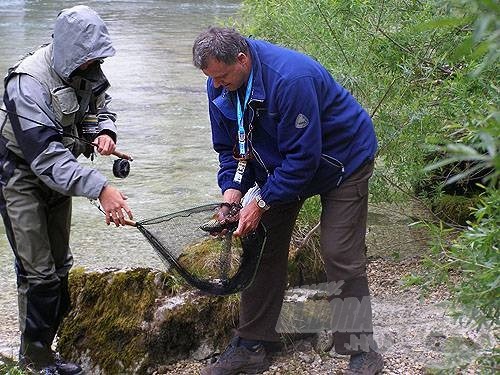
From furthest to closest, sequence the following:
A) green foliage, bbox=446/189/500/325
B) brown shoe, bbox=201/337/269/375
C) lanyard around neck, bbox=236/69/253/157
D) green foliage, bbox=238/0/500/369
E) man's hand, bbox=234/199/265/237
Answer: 1. green foliage, bbox=238/0/500/369
2. brown shoe, bbox=201/337/269/375
3. man's hand, bbox=234/199/265/237
4. lanyard around neck, bbox=236/69/253/157
5. green foliage, bbox=446/189/500/325

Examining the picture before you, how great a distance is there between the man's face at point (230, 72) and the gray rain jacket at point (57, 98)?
611 millimetres

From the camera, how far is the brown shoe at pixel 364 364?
3912 mm

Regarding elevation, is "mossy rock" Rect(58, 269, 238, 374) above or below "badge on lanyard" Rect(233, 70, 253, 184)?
below

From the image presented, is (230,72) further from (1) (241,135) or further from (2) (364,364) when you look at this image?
(2) (364,364)

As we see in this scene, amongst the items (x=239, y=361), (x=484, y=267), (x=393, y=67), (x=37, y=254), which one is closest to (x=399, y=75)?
(x=393, y=67)

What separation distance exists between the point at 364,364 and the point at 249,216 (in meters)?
0.88

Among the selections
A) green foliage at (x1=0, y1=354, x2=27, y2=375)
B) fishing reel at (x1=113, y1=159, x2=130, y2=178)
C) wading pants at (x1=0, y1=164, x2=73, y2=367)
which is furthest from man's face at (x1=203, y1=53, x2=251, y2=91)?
green foliage at (x1=0, y1=354, x2=27, y2=375)

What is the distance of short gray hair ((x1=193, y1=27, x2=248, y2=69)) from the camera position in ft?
11.1

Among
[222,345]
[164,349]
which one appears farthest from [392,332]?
[164,349]

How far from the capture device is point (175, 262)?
396 cm

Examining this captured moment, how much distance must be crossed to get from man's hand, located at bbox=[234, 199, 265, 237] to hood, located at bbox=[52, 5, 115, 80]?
3.01ft

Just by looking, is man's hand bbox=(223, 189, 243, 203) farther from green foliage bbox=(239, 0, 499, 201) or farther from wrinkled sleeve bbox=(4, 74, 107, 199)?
green foliage bbox=(239, 0, 499, 201)

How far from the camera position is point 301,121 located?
345 centimetres

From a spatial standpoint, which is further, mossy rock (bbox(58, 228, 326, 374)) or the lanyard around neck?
mossy rock (bbox(58, 228, 326, 374))
